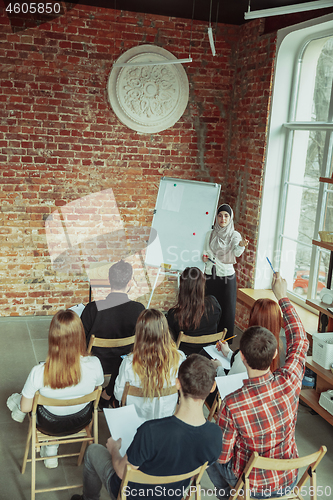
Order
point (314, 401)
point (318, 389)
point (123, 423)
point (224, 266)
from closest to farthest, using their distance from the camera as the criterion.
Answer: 1. point (123, 423)
2. point (314, 401)
3. point (318, 389)
4. point (224, 266)

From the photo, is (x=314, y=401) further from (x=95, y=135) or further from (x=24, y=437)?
(x=95, y=135)

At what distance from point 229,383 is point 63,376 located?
38.2 inches

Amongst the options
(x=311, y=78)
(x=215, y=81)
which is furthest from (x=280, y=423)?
(x=215, y=81)

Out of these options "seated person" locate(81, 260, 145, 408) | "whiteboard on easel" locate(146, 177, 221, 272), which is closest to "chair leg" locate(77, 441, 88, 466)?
"seated person" locate(81, 260, 145, 408)

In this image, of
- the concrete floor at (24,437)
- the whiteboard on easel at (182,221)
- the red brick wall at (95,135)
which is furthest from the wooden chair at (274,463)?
the red brick wall at (95,135)

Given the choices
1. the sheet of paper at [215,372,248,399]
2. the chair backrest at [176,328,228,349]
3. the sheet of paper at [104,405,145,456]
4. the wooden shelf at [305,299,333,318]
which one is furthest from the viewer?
the wooden shelf at [305,299,333,318]

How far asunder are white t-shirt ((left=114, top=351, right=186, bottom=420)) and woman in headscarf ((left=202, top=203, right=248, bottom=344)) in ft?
6.75

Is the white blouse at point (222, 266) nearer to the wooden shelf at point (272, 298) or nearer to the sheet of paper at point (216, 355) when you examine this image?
the wooden shelf at point (272, 298)

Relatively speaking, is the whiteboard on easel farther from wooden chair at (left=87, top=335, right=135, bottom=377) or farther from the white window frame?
wooden chair at (left=87, top=335, right=135, bottom=377)

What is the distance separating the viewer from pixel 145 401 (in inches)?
98.1

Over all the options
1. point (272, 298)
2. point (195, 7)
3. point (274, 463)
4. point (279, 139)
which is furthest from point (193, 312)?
point (195, 7)

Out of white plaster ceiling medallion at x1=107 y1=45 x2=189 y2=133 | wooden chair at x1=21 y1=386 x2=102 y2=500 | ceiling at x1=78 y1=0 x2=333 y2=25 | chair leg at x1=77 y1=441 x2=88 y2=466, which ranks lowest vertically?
chair leg at x1=77 y1=441 x2=88 y2=466

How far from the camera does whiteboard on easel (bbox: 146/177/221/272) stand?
4.78 metres

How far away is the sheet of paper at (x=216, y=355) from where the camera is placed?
2996 mm
